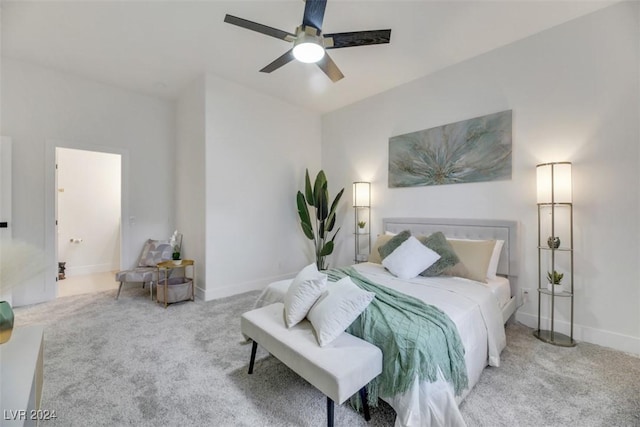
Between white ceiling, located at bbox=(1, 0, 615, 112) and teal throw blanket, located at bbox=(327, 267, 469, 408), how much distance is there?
8.47ft

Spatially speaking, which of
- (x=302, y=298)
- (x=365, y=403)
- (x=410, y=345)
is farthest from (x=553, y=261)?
(x=302, y=298)

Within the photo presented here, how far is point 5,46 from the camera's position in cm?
298

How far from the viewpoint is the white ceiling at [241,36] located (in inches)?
93.4

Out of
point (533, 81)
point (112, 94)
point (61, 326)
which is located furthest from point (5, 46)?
point (533, 81)

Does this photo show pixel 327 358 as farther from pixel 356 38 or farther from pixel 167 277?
pixel 167 277

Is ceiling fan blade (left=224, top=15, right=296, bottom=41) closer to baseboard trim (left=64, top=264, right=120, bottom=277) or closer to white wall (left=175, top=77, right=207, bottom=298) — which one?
white wall (left=175, top=77, right=207, bottom=298)

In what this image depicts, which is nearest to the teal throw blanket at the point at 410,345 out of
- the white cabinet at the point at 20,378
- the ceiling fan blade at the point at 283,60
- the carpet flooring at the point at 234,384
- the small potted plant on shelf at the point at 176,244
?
the carpet flooring at the point at 234,384

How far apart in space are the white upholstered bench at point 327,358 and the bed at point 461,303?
9.7 inches

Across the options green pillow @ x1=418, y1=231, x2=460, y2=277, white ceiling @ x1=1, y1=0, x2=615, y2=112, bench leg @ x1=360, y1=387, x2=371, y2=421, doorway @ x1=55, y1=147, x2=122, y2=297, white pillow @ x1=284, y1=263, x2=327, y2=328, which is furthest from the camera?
doorway @ x1=55, y1=147, x2=122, y2=297

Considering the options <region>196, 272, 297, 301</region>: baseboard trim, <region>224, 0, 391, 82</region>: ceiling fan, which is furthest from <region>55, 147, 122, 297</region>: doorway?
<region>224, 0, 391, 82</region>: ceiling fan

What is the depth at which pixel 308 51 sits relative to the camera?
2074 millimetres

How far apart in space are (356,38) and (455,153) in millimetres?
1928

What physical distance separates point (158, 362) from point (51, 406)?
61cm

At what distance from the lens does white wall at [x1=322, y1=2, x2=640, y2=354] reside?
2.29 meters
